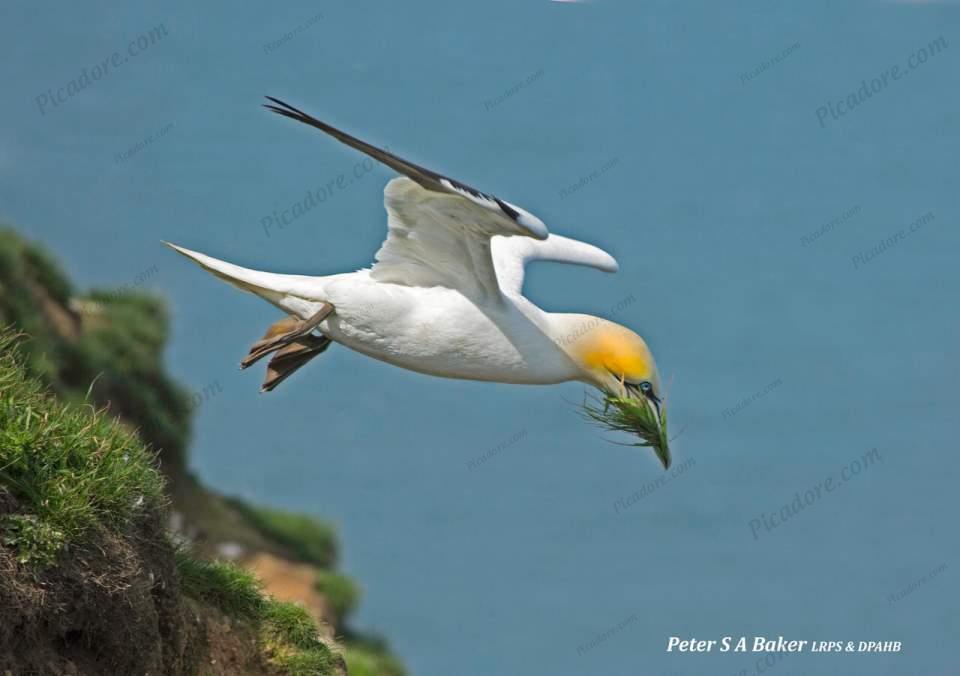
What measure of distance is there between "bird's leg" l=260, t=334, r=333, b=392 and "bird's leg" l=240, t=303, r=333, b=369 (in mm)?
133

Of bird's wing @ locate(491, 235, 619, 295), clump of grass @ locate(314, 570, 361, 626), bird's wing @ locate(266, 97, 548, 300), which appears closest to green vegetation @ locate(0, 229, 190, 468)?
clump of grass @ locate(314, 570, 361, 626)

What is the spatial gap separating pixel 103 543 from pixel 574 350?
12.9 ft

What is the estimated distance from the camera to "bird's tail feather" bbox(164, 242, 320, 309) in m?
11.0

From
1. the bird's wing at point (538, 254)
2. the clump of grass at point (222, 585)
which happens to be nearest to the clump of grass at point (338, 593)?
the bird's wing at point (538, 254)

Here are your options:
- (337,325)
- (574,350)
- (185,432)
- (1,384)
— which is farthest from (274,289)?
(185,432)

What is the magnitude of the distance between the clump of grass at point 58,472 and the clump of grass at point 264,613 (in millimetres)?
1009

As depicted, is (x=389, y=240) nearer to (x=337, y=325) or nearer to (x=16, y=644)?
(x=337, y=325)

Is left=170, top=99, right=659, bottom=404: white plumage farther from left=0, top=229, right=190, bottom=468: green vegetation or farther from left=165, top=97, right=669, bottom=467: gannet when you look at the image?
left=0, top=229, right=190, bottom=468: green vegetation

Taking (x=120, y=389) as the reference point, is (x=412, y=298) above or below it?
above

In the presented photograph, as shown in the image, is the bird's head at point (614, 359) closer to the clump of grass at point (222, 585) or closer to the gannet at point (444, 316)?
the gannet at point (444, 316)

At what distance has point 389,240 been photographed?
1100 cm

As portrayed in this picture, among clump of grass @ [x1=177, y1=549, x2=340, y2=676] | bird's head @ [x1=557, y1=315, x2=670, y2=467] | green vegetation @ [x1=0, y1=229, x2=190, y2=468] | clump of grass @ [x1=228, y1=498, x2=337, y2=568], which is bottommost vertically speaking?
clump of grass @ [x1=228, y1=498, x2=337, y2=568]

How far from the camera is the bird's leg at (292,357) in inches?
455

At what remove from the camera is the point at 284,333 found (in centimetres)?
1150
